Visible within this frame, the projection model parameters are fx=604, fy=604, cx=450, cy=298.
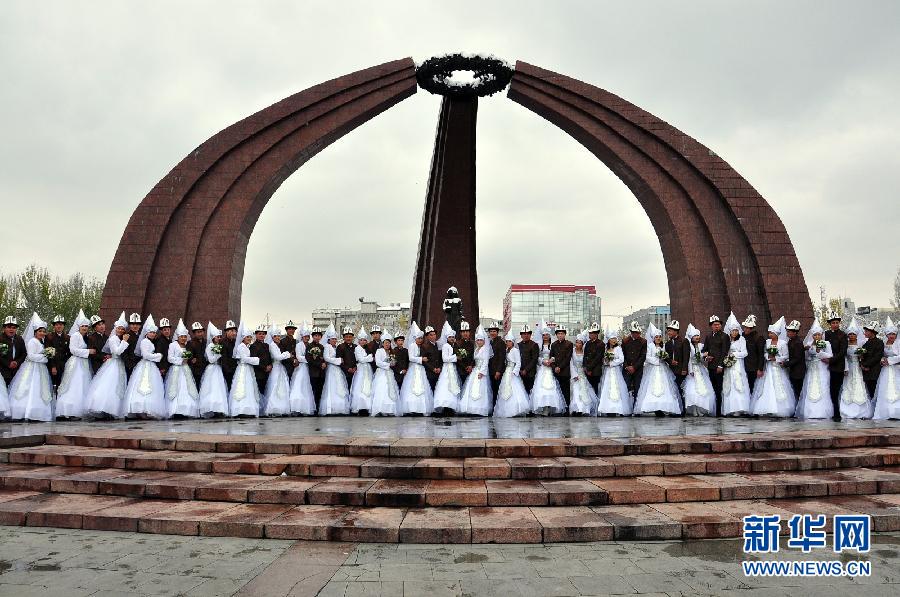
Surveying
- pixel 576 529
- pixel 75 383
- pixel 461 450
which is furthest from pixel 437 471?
Answer: pixel 75 383

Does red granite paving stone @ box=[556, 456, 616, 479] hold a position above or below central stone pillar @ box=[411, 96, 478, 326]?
below

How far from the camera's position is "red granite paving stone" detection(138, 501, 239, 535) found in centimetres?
409

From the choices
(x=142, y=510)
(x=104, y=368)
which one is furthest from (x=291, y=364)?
(x=142, y=510)

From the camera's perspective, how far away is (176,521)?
4.10 m

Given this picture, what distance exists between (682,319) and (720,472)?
457 inches

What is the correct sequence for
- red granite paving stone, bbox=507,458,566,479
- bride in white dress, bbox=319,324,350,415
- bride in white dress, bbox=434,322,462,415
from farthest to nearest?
bride in white dress, bbox=319,324,350,415 → bride in white dress, bbox=434,322,462,415 → red granite paving stone, bbox=507,458,566,479

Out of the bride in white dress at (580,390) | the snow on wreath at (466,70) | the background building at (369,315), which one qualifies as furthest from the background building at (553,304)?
the bride in white dress at (580,390)

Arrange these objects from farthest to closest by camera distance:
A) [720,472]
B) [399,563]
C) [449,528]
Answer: [720,472] < [449,528] < [399,563]

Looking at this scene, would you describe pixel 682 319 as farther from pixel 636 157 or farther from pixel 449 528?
pixel 449 528

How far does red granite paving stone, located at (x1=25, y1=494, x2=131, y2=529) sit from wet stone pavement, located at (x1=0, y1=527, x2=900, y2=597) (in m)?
0.21

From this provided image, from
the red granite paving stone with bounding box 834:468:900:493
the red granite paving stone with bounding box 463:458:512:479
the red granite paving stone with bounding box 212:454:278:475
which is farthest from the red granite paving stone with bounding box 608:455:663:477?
the red granite paving stone with bounding box 212:454:278:475

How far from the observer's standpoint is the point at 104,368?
942 centimetres

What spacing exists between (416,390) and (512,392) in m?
1.63

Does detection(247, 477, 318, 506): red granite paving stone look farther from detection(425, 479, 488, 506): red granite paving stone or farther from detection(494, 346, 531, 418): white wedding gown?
detection(494, 346, 531, 418): white wedding gown
